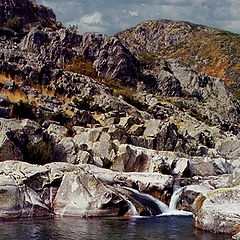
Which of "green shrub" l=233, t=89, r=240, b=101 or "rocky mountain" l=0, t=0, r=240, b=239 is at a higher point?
"green shrub" l=233, t=89, r=240, b=101

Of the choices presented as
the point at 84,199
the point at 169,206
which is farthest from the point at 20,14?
the point at 84,199

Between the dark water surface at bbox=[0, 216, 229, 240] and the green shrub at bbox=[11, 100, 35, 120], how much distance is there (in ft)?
56.0

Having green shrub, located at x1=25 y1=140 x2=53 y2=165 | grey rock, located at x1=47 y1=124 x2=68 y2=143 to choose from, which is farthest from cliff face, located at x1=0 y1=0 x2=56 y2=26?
green shrub, located at x1=25 y1=140 x2=53 y2=165

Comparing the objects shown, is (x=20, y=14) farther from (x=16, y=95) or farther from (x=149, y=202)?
(x=149, y=202)

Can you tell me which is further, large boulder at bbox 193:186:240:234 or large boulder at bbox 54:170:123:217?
large boulder at bbox 54:170:123:217

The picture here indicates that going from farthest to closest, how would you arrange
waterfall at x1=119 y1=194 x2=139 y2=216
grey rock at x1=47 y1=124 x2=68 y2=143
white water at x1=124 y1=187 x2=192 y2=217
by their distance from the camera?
grey rock at x1=47 y1=124 x2=68 y2=143
white water at x1=124 y1=187 x2=192 y2=217
waterfall at x1=119 y1=194 x2=139 y2=216

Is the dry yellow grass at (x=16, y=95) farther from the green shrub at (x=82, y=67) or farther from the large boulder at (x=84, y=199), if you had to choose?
the green shrub at (x=82, y=67)

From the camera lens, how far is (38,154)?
25078mm

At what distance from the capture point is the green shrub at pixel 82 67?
72231 mm

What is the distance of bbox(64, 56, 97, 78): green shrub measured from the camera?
72231mm

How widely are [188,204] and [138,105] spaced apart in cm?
3746

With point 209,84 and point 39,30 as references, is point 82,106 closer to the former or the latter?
point 39,30

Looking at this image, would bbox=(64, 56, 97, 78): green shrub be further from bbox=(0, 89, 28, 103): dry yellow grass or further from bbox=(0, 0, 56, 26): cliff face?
bbox=(0, 89, 28, 103): dry yellow grass

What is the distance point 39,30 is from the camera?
77062 millimetres
